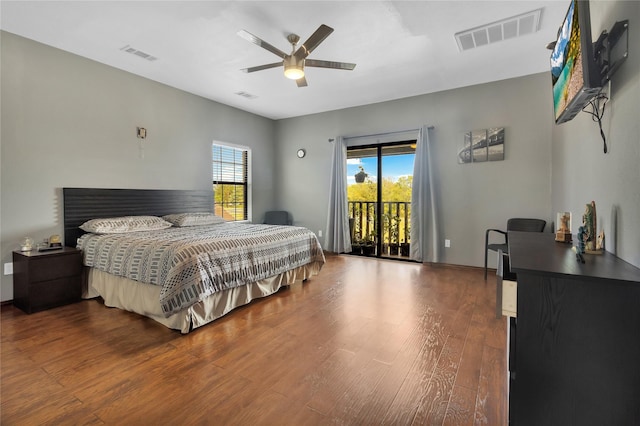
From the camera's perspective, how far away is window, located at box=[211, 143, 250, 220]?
208 inches

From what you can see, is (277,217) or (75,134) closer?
(75,134)

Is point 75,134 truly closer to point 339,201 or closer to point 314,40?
point 314,40

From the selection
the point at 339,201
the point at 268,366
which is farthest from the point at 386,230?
the point at 268,366

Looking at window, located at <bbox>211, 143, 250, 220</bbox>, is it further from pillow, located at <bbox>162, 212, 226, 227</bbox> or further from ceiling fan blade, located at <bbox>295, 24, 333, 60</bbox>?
ceiling fan blade, located at <bbox>295, 24, 333, 60</bbox>

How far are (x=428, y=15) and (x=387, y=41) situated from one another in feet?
1.70

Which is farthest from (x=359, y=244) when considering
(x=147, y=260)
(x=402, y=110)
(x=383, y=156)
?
(x=147, y=260)

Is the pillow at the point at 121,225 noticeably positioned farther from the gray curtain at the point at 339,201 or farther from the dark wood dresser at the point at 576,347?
the dark wood dresser at the point at 576,347

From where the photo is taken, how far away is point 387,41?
Answer: 309cm

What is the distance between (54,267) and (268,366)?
256 centimetres

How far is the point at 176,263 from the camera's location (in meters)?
2.39

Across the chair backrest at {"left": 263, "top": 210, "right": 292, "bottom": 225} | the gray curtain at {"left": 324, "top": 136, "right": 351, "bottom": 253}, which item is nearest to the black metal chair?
the gray curtain at {"left": 324, "top": 136, "right": 351, "bottom": 253}

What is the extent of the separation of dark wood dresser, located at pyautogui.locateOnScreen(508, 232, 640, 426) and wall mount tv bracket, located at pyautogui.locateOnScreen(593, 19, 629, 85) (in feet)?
3.08

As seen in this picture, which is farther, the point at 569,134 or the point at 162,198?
the point at 162,198

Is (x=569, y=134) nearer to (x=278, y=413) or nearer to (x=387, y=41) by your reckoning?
(x=387, y=41)
